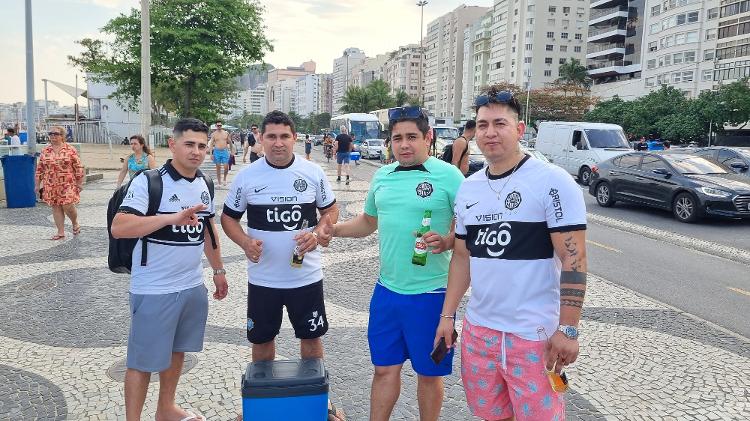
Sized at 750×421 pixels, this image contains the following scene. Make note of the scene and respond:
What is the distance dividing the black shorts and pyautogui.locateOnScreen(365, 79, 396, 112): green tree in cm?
7643

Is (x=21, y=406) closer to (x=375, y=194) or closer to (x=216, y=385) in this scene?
(x=216, y=385)

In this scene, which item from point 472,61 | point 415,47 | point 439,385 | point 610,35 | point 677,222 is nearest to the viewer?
point 439,385

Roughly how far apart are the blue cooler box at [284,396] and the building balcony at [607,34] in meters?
93.7

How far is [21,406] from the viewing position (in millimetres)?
3664

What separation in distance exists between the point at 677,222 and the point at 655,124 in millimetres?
41768

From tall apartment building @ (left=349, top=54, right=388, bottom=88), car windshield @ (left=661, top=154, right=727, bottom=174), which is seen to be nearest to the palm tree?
car windshield @ (left=661, top=154, right=727, bottom=174)

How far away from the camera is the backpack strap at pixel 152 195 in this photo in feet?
10.4

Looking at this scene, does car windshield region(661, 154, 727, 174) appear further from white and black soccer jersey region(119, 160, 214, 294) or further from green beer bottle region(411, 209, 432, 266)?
white and black soccer jersey region(119, 160, 214, 294)

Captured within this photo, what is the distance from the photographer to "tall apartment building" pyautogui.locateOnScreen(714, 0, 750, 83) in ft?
182

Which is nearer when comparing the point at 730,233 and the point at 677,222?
A: the point at 730,233

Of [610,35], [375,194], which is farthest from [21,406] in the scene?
[610,35]

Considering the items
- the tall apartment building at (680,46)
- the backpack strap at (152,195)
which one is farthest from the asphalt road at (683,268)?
the tall apartment building at (680,46)

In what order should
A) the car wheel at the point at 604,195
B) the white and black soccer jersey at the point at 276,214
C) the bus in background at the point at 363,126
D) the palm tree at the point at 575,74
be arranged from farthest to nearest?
the palm tree at the point at 575,74
the bus in background at the point at 363,126
the car wheel at the point at 604,195
the white and black soccer jersey at the point at 276,214

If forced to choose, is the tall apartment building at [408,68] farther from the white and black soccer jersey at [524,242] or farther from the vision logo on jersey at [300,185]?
the white and black soccer jersey at [524,242]
